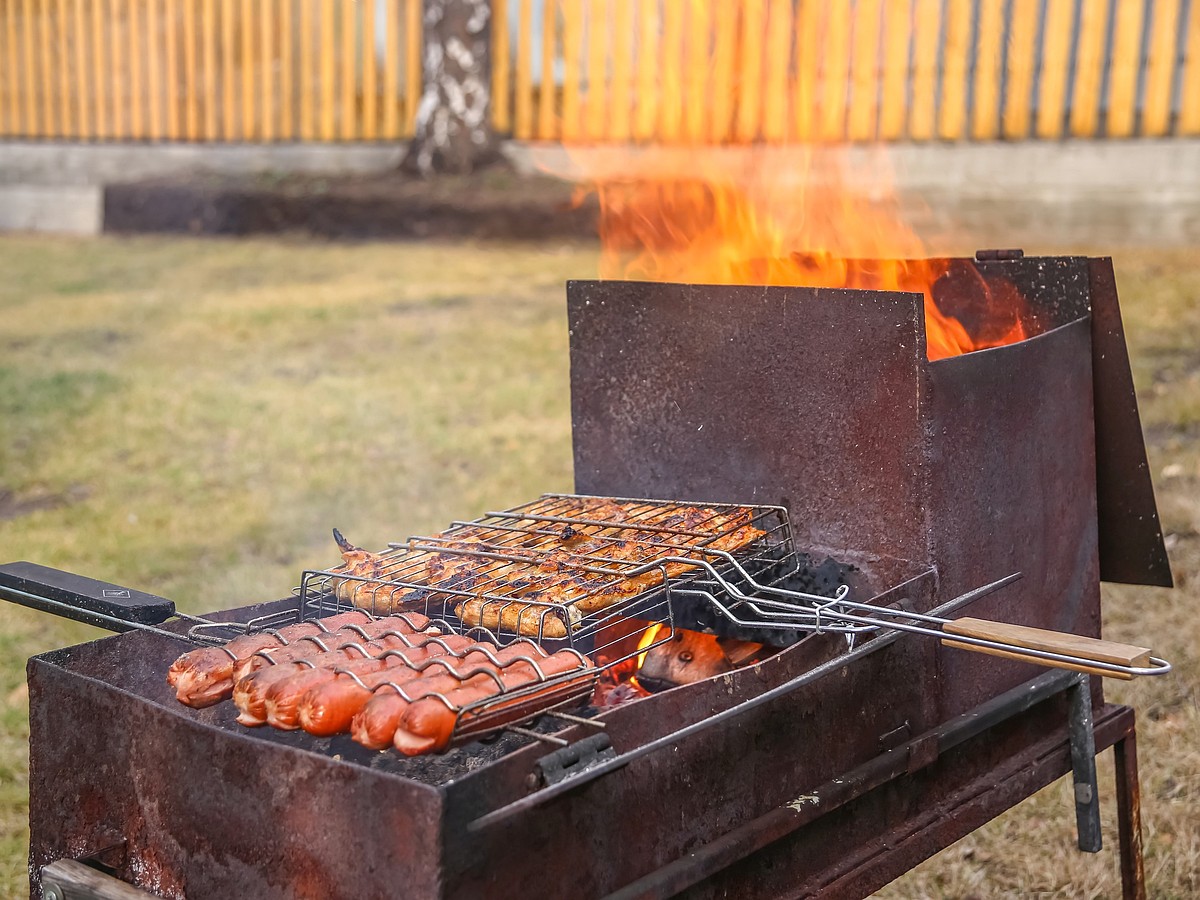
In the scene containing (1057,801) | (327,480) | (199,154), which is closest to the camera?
(1057,801)

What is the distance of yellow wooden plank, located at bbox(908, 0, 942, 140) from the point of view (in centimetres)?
1010

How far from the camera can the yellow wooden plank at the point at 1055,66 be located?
9.76m

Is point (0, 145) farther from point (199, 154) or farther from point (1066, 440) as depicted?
point (1066, 440)

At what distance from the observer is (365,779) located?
81.7 inches

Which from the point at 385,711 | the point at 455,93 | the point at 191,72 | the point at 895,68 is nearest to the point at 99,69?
the point at 191,72

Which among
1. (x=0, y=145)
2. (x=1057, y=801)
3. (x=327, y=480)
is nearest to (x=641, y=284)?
(x=1057, y=801)

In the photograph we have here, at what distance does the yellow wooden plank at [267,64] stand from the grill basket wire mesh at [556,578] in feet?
36.6

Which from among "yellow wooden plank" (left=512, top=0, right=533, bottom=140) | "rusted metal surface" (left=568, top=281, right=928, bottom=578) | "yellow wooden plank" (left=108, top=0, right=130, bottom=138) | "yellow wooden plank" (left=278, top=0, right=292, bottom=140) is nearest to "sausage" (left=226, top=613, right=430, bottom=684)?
"rusted metal surface" (left=568, top=281, right=928, bottom=578)

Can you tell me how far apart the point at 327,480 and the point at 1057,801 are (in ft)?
14.9

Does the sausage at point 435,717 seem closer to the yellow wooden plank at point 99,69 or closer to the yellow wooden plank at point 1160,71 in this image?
the yellow wooden plank at point 1160,71

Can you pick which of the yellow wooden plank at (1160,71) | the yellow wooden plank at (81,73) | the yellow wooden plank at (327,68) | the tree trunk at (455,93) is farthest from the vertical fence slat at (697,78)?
the yellow wooden plank at (81,73)

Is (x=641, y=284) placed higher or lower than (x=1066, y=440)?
higher

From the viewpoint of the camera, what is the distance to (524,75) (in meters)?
11.9

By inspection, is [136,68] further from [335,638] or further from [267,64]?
[335,638]
